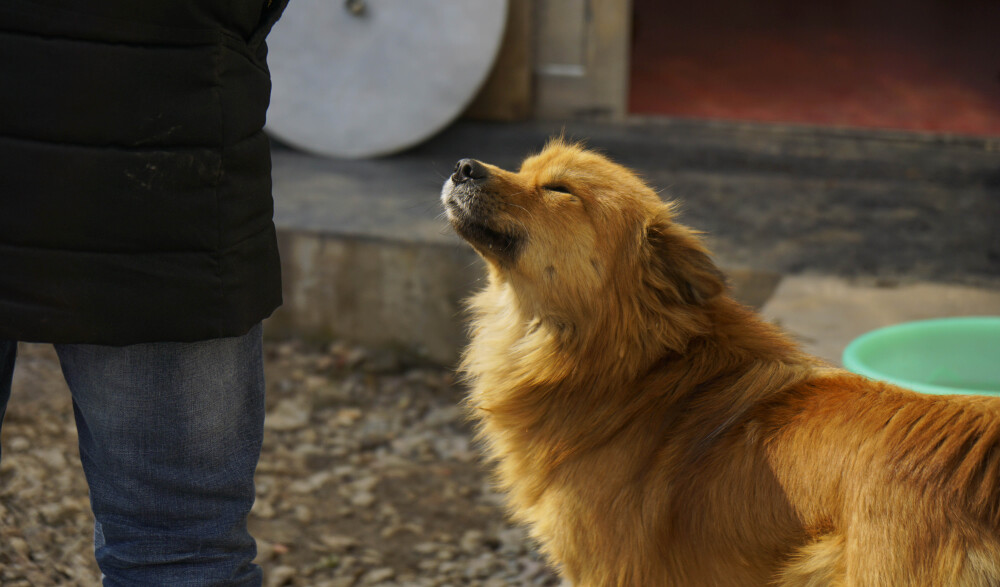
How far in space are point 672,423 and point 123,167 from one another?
1.19 m

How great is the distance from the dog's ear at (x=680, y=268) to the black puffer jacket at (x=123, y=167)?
3.09 feet

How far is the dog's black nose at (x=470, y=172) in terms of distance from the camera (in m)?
2.33

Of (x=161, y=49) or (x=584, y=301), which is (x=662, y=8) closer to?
(x=584, y=301)

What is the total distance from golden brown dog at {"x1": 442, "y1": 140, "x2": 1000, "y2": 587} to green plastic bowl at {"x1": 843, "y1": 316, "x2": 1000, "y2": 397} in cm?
91

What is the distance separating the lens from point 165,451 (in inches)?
63.1

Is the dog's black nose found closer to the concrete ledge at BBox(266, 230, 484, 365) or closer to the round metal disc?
the concrete ledge at BBox(266, 230, 484, 365)

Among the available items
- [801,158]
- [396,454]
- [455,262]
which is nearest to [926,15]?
[801,158]

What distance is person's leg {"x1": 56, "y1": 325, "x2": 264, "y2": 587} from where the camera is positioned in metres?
1.58

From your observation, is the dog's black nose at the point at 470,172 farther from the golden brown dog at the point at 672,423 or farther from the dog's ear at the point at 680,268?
the dog's ear at the point at 680,268

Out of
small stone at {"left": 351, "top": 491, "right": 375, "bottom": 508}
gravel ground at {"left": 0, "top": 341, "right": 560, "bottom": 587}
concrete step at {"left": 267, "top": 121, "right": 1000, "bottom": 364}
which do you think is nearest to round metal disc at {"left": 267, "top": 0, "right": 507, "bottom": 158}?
→ concrete step at {"left": 267, "top": 121, "right": 1000, "bottom": 364}

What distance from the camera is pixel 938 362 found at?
2.98m

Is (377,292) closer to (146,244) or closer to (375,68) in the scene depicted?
(375,68)

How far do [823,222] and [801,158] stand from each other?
0.91 metres

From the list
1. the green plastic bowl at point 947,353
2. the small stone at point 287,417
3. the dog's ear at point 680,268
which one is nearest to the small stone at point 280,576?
the small stone at point 287,417
